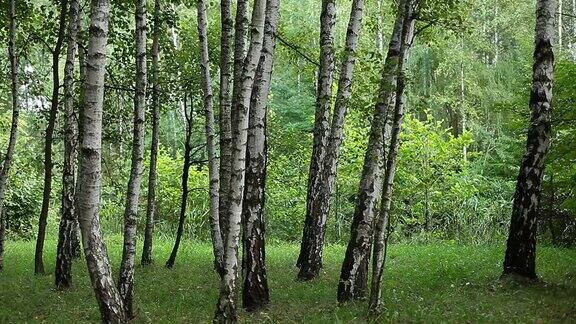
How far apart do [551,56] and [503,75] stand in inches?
726

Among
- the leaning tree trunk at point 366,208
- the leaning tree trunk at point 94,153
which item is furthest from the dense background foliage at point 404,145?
the leaning tree trunk at point 94,153

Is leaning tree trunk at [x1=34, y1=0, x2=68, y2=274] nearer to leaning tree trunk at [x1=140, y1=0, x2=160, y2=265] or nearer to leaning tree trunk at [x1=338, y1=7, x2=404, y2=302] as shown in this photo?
leaning tree trunk at [x1=140, y1=0, x2=160, y2=265]

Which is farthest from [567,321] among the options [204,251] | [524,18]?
[524,18]

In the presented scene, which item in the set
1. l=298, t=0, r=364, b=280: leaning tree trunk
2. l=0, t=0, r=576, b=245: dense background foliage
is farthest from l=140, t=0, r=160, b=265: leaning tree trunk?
l=298, t=0, r=364, b=280: leaning tree trunk

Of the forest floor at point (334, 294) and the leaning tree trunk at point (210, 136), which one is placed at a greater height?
the leaning tree trunk at point (210, 136)

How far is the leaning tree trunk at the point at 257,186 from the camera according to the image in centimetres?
888

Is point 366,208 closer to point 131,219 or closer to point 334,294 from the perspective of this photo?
point 334,294

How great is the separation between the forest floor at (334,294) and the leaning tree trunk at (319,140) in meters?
0.43

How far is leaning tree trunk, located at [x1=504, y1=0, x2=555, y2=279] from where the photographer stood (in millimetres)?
9578

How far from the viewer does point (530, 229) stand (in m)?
9.59

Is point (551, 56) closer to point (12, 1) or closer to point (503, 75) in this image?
point (12, 1)

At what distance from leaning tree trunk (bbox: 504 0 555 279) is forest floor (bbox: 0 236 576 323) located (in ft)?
1.73

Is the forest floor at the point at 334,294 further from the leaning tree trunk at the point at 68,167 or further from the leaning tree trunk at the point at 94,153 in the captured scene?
the leaning tree trunk at the point at 94,153

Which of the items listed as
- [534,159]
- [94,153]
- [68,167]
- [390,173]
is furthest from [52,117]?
[534,159]
